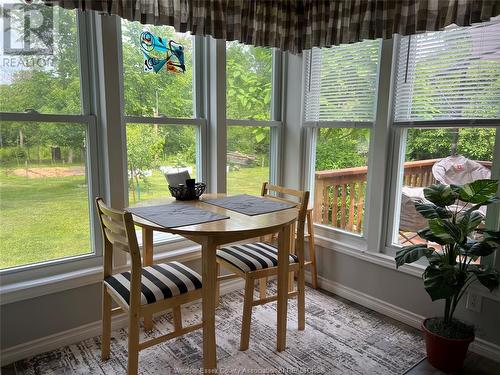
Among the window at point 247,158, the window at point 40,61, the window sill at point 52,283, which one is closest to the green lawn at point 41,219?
the window sill at point 52,283

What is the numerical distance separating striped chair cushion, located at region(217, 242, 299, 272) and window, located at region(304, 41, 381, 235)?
2.78 feet

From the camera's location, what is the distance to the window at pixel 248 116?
267 centimetres

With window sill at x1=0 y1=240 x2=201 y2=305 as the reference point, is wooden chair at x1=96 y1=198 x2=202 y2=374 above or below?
above

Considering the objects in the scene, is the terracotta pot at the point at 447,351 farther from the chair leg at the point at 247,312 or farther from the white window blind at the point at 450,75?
the white window blind at the point at 450,75

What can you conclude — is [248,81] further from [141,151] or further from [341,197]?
[341,197]

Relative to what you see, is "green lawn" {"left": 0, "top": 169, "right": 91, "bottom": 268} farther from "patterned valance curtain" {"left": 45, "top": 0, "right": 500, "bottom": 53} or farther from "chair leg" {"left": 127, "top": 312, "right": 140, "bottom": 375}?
"patterned valance curtain" {"left": 45, "top": 0, "right": 500, "bottom": 53}

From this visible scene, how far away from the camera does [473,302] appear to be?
195cm

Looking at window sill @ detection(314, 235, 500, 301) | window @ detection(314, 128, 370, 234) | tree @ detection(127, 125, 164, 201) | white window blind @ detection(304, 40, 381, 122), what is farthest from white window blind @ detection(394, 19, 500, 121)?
tree @ detection(127, 125, 164, 201)

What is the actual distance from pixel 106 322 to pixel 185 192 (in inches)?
33.2

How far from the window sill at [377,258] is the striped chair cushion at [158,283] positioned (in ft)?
4.35

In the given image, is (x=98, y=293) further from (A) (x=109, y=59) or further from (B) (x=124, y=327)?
(A) (x=109, y=59)

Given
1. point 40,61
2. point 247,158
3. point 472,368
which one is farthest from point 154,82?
point 472,368

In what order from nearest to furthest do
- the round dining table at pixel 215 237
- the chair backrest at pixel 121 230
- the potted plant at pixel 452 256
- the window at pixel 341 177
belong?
the chair backrest at pixel 121 230 < the round dining table at pixel 215 237 < the potted plant at pixel 452 256 < the window at pixel 341 177

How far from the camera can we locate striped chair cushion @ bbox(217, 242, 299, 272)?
6.30ft
